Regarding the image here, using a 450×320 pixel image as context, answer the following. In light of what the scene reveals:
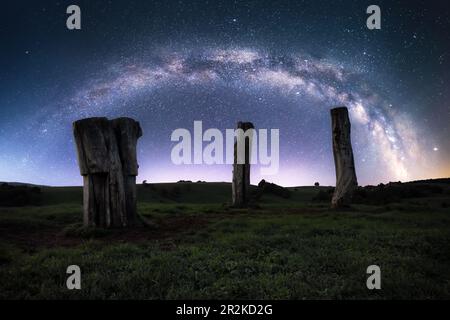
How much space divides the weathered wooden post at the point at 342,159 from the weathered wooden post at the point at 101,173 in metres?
12.2

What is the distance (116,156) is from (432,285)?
37.7 ft

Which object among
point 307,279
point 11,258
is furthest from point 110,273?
point 307,279

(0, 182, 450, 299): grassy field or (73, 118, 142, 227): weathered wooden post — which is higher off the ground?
(73, 118, 142, 227): weathered wooden post

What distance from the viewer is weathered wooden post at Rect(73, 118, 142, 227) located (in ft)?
42.6

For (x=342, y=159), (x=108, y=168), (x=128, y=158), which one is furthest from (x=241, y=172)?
(x=108, y=168)

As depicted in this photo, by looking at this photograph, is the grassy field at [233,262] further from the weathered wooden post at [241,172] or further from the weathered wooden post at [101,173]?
the weathered wooden post at [241,172]

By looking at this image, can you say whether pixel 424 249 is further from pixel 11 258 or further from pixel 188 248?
pixel 11 258

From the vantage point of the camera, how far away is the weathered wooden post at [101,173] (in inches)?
511

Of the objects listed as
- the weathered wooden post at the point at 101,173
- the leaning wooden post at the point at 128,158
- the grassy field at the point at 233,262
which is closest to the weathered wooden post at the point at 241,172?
the grassy field at the point at 233,262

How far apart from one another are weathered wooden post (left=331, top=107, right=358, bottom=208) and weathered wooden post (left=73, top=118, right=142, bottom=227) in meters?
12.2

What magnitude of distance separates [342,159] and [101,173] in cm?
Result: 1376

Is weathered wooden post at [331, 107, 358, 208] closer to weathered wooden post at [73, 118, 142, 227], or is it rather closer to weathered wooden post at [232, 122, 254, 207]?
weathered wooden post at [232, 122, 254, 207]

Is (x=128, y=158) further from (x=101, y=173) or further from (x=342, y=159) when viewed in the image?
(x=342, y=159)

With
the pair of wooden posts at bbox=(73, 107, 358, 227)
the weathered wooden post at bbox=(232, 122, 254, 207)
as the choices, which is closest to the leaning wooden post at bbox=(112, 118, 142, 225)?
the pair of wooden posts at bbox=(73, 107, 358, 227)
